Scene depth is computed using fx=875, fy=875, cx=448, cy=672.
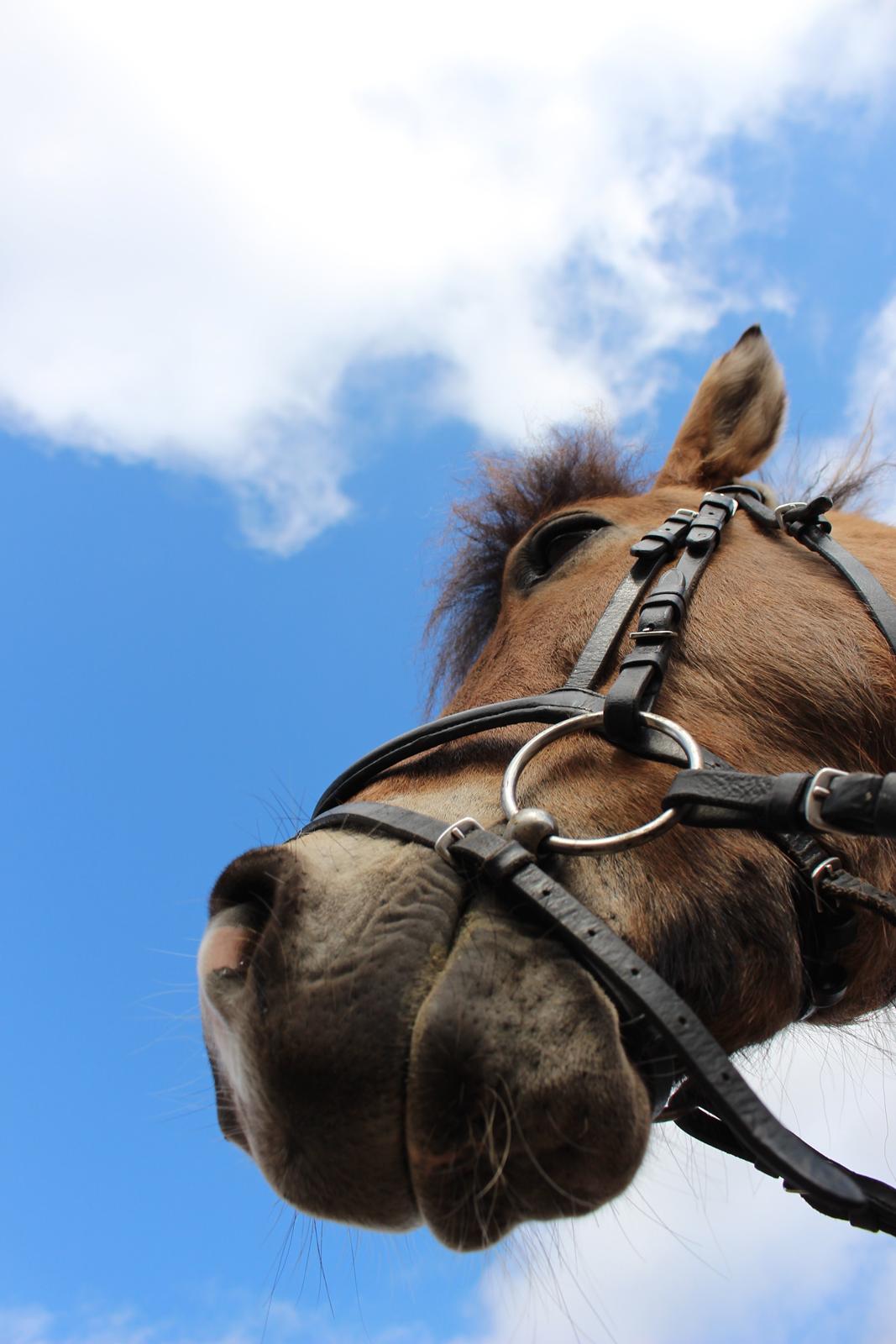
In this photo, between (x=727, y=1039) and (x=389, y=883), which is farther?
(x=727, y=1039)

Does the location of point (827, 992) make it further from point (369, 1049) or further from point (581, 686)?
point (369, 1049)

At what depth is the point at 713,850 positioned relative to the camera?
1788mm

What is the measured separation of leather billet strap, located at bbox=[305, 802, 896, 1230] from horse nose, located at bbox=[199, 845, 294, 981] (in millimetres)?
262

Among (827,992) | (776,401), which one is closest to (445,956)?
(827,992)

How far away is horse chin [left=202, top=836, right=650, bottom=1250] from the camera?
1363mm

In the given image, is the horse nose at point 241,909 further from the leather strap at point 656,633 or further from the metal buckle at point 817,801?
the metal buckle at point 817,801

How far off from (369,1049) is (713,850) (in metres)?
0.82

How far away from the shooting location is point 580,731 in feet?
6.35

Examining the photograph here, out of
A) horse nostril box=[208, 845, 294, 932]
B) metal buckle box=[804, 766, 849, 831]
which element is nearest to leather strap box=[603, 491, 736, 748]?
metal buckle box=[804, 766, 849, 831]

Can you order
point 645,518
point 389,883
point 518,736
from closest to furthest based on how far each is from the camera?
1. point 389,883
2. point 518,736
3. point 645,518

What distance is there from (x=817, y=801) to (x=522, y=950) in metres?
0.59

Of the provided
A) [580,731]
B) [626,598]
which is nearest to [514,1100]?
[580,731]

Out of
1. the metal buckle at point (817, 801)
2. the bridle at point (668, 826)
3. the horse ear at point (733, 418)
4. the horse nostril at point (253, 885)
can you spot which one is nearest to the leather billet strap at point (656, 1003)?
the bridle at point (668, 826)

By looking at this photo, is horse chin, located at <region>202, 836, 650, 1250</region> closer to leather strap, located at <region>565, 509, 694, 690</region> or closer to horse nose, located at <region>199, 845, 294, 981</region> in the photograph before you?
horse nose, located at <region>199, 845, 294, 981</region>
